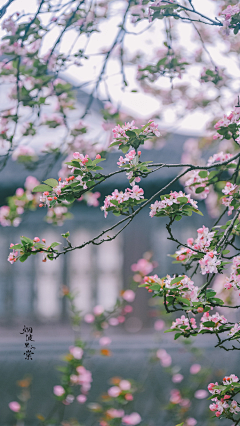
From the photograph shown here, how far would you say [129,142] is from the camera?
1.42 m

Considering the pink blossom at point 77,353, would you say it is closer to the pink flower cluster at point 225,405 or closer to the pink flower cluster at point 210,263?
the pink flower cluster at point 225,405

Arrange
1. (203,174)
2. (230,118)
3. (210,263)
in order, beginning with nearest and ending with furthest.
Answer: (210,263) < (230,118) < (203,174)

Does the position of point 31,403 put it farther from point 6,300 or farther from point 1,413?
point 6,300

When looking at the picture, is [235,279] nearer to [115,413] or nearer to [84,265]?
[115,413]

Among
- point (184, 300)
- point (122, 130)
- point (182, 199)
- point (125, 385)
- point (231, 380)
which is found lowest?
point (125, 385)

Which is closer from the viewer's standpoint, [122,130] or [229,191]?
[122,130]

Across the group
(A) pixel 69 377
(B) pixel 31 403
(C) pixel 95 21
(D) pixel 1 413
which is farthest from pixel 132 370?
(C) pixel 95 21

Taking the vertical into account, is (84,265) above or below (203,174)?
below

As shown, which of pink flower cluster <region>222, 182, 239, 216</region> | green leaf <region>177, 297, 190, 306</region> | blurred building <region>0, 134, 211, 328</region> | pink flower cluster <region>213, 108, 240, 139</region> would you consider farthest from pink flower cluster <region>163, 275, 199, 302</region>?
blurred building <region>0, 134, 211, 328</region>

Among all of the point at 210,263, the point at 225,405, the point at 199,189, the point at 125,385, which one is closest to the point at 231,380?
the point at 225,405

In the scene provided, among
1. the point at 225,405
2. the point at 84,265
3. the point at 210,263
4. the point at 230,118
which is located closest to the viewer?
the point at 210,263

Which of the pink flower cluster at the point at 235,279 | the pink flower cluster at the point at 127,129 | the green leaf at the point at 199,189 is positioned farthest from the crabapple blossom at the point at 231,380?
the pink flower cluster at the point at 127,129

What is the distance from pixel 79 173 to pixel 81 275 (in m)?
4.89

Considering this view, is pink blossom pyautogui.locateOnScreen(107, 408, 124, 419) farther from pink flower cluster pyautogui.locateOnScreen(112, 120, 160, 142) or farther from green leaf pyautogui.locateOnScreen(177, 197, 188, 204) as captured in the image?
pink flower cluster pyautogui.locateOnScreen(112, 120, 160, 142)
